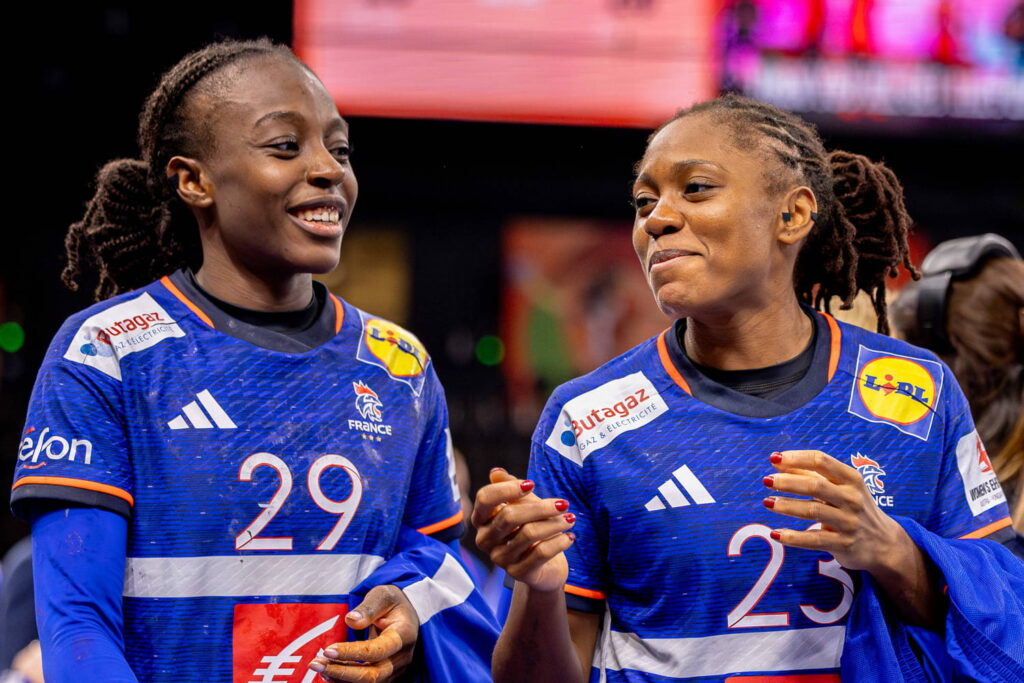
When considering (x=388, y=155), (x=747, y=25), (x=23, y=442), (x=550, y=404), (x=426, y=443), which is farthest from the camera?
(x=388, y=155)

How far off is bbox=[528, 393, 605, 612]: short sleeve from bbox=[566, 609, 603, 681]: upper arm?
0.01 meters

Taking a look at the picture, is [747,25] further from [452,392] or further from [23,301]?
[23,301]

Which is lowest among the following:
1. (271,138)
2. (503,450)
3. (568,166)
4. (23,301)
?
(503,450)

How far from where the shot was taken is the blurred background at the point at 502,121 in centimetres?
711

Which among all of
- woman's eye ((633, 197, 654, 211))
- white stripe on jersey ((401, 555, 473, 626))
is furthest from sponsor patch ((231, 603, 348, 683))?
woman's eye ((633, 197, 654, 211))

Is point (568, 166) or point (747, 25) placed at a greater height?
point (747, 25)

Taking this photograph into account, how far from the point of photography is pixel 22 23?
7207 millimetres

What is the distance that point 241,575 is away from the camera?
191cm

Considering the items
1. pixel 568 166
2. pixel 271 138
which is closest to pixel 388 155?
pixel 568 166

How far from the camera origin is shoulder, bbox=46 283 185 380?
191cm

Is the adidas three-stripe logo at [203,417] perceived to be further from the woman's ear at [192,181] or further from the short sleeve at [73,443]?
the woman's ear at [192,181]

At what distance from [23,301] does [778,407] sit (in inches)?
248

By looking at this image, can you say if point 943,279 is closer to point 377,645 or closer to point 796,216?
point 796,216

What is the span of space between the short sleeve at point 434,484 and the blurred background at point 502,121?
493cm
